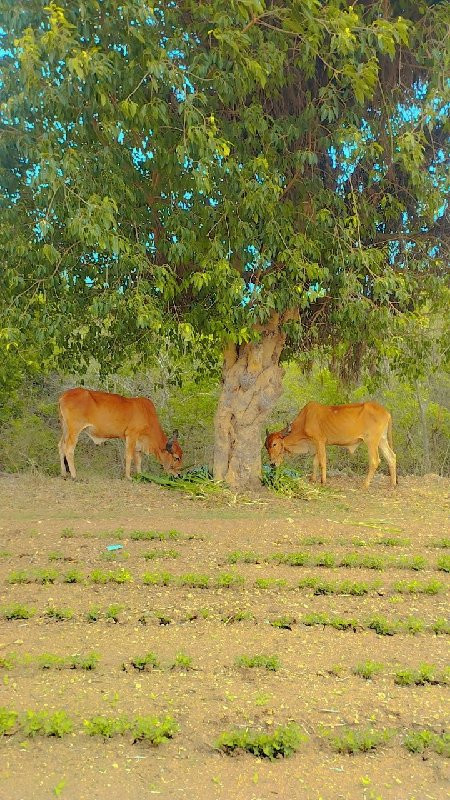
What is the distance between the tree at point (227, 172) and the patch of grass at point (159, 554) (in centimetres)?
250

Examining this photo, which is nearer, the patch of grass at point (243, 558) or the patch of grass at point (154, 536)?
the patch of grass at point (243, 558)

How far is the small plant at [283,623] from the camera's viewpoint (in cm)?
602

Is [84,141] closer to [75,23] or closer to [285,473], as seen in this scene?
[75,23]

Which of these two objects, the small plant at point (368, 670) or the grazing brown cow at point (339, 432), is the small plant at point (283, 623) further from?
the grazing brown cow at point (339, 432)

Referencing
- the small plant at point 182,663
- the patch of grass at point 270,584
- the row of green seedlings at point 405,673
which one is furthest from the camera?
the patch of grass at point 270,584

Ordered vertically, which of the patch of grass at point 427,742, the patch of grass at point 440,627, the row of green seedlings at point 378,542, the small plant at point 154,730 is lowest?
the patch of grass at point 427,742

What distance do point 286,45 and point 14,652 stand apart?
6752 mm

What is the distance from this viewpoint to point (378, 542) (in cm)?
872

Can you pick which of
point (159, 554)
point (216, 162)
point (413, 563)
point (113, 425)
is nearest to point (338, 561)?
point (413, 563)

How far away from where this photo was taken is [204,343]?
1312cm

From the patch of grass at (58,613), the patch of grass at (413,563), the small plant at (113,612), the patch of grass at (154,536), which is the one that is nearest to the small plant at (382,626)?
the patch of grass at (413,563)

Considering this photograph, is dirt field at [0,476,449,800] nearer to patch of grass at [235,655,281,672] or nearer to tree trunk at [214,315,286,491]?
patch of grass at [235,655,281,672]

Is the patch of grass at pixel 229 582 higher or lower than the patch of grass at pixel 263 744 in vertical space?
higher

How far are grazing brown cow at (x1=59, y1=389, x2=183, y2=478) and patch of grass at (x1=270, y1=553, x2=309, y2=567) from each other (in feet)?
20.6
